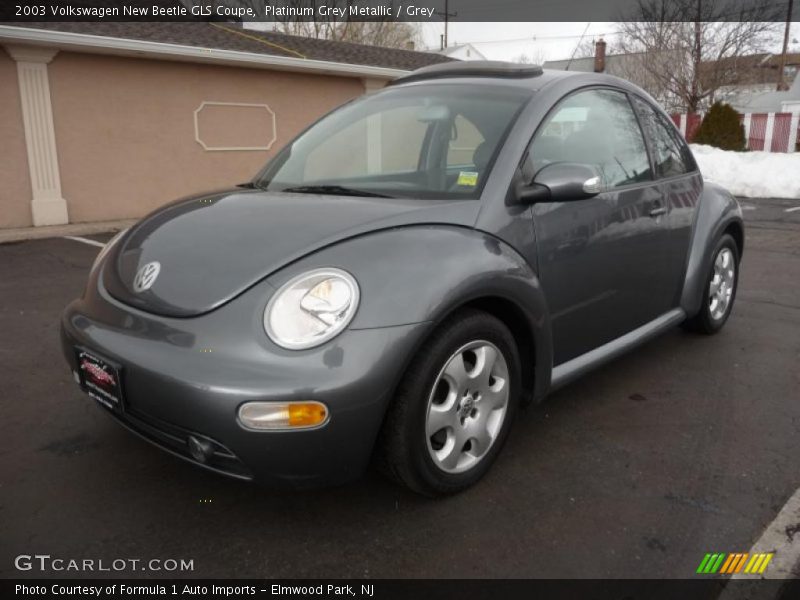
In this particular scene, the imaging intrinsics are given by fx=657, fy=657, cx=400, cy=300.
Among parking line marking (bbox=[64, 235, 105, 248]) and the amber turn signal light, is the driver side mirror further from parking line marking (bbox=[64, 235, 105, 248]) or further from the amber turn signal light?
parking line marking (bbox=[64, 235, 105, 248])

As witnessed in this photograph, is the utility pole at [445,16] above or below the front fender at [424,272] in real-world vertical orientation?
above

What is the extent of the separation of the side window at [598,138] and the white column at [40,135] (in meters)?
8.78

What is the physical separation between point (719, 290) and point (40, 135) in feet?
30.3

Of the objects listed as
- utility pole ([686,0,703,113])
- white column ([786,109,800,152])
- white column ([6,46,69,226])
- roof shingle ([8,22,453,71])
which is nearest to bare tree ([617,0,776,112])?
utility pole ([686,0,703,113])

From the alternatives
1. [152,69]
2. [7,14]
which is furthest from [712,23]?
[7,14]

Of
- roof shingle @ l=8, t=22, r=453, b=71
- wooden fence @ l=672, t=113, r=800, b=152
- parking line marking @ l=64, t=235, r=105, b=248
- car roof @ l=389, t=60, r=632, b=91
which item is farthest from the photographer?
wooden fence @ l=672, t=113, r=800, b=152

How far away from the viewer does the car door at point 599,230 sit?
2.78 m

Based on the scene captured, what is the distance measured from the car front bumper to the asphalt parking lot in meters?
0.32

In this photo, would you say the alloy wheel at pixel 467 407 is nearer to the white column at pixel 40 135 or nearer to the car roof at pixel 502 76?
the car roof at pixel 502 76

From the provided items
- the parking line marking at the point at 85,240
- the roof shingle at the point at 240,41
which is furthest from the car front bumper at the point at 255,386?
the roof shingle at the point at 240,41

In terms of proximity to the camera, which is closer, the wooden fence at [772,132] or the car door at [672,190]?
the car door at [672,190]

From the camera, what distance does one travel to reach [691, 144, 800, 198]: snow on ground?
1529cm

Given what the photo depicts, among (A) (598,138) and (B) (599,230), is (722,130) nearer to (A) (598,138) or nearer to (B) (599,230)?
(A) (598,138)
